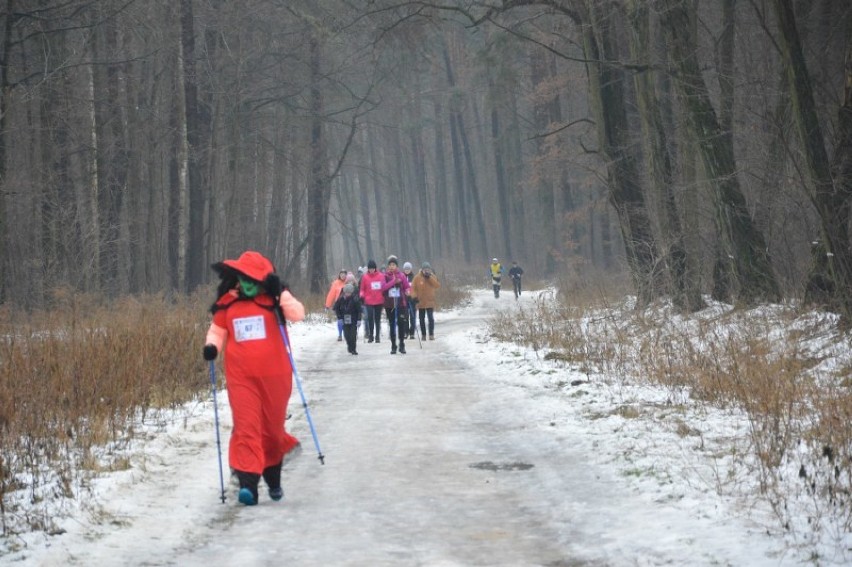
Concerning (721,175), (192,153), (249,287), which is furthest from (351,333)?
(249,287)

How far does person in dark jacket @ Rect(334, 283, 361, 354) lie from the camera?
20359mm

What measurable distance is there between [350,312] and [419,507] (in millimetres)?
13614

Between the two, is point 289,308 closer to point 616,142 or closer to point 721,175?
point 721,175

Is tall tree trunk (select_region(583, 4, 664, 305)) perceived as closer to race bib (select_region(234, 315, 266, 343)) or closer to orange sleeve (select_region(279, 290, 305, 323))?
orange sleeve (select_region(279, 290, 305, 323))

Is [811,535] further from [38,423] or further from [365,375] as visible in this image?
[365,375]

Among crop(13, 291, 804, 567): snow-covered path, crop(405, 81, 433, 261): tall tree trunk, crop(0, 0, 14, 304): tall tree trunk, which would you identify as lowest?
crop(13, 291, 804, 567): snow-covered path

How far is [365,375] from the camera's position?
16.2 meters

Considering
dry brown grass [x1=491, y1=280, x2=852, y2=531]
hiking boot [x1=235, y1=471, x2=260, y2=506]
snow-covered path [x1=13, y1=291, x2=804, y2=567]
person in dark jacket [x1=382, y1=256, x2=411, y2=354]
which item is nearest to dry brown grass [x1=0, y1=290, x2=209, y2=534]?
snow-covered path [x1=13, y1=291, x2=804, y2=567]

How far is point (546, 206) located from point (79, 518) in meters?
42.0

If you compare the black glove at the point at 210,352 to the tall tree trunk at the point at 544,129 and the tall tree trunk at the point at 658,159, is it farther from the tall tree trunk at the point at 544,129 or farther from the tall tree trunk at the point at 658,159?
the tall tree trunk at the point at 544,129

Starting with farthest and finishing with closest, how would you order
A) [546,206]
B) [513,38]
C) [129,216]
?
[546,206]
[513,38]
[129,216]

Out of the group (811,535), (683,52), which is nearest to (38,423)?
(811,535)

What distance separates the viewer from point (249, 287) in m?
7.73

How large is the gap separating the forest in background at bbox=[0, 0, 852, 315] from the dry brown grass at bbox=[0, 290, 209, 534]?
6.99 meters
